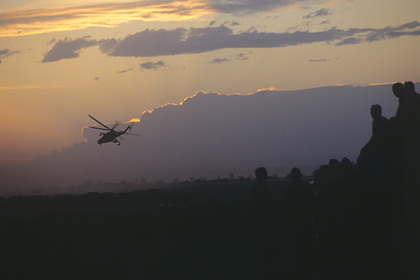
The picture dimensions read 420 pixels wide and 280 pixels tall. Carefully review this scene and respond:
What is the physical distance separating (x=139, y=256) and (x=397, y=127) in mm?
10355

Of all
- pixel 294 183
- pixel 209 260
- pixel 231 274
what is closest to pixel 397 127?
pixel 294 183

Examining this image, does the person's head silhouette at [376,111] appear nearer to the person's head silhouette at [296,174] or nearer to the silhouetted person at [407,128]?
the silhouetted person at [407,128]

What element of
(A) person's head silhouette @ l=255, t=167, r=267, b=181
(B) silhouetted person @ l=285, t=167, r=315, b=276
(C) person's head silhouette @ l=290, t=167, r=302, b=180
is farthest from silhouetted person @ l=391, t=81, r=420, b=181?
(A) person's head silhouette @ l=255, t=167, r=267, b=181

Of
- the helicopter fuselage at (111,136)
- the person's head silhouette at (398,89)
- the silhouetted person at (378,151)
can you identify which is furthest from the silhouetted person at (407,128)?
the helicopter fuselage at (111,136)

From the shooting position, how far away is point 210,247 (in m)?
21.2

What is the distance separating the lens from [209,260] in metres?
17.8

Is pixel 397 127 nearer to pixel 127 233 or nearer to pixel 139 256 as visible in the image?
pixel 139 256

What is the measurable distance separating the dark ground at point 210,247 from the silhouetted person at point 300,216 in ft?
0.48

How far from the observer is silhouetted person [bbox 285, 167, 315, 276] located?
14.6 m

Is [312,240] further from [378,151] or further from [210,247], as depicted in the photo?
[210,247]

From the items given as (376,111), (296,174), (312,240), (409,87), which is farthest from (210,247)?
(409,87)

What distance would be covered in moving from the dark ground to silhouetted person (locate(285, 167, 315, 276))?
15cm

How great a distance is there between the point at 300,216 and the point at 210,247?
22.7ft

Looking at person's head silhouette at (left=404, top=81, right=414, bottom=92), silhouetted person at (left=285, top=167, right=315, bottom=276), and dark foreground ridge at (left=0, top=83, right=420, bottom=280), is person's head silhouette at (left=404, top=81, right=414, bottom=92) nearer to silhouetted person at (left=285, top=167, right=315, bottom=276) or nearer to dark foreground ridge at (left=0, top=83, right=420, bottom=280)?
dark foreground ridge at (left=0, top=83, right=420, bottom=280)
